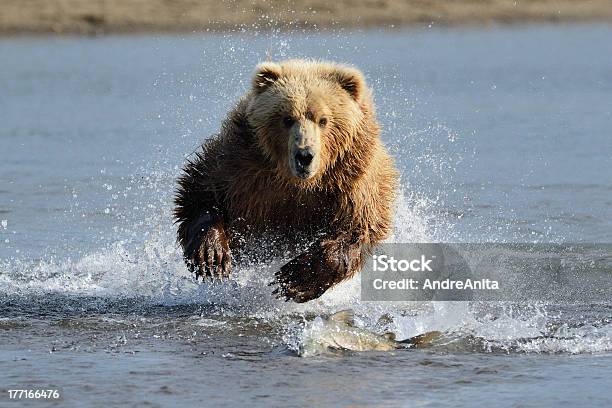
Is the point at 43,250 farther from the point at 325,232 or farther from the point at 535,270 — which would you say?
the point at 535,270

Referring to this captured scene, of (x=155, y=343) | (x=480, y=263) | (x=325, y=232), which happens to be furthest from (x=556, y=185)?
(x=155, y=343)

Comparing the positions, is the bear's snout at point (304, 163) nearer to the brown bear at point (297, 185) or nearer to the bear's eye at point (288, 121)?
the brown bear at point (297, 185)

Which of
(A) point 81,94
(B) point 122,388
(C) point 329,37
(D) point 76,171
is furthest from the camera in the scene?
(C) point 329,37

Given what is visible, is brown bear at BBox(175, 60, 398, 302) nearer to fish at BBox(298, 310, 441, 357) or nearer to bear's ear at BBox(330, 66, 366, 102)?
bear's ear at BBox(330, 66, 366, 102)

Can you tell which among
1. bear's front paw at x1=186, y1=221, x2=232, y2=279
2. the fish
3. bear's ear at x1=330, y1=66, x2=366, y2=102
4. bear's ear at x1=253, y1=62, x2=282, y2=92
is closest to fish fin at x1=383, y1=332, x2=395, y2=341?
the fish

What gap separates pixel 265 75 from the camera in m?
7.56

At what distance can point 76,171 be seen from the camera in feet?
43.9

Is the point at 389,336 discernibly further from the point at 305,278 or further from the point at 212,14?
the point at 212,14

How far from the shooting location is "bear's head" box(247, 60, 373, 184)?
712cm

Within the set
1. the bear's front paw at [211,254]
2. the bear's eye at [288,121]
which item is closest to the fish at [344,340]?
the bear's front paw at [211,254]

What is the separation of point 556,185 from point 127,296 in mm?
5418

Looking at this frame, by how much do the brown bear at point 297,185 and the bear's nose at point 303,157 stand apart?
104 millimetres

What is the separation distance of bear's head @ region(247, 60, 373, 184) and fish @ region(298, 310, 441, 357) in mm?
965

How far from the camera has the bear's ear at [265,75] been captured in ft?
24.7
